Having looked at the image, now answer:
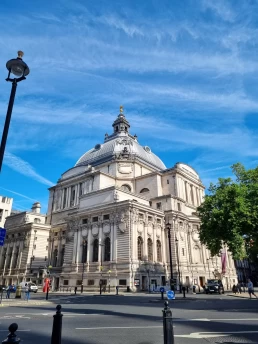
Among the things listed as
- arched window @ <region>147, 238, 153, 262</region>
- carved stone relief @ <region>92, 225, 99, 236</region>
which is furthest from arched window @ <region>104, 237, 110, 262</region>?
arched window @ <region>147, 238, 153, 262</region>

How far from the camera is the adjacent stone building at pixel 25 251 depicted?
59.2m

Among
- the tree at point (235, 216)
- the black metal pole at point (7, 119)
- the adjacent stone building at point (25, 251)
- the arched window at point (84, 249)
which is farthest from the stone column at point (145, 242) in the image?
the black metal pole at point (7, 119)

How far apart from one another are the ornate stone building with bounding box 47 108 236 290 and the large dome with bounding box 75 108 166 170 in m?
0.38

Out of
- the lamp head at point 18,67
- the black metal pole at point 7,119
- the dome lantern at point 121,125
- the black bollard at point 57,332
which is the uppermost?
the dome lantern at point 121,125

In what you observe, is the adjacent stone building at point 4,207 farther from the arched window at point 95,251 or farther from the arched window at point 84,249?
the arched window at point 95,251

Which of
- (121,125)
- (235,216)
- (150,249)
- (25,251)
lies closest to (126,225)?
(150,249)

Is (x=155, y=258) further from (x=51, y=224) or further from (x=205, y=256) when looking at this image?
(x=51, y=224)

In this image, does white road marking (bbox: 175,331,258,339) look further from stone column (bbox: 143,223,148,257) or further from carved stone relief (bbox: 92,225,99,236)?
carved stone relief (bbox: 92,225,99,236)

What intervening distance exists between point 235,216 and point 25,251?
1903 inches

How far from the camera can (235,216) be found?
32.4 m

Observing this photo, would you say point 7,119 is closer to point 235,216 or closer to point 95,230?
point 235,216

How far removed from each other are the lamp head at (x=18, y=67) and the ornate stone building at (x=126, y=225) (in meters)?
37.7

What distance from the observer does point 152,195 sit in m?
63.0

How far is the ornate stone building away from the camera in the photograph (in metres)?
46.0
